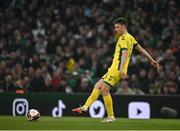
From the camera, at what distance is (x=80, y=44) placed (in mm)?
23828

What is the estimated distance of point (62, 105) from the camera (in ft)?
64.4

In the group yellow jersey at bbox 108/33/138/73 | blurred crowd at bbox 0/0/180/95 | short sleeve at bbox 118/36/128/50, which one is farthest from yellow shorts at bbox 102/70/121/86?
blurred crowd at bbox 0/0/180/95

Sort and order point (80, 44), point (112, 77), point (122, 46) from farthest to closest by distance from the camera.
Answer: point (80, 44) < point (112, 77) < point (122, 46)

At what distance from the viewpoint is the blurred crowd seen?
2120 cm

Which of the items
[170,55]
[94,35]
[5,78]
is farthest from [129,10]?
[5,78]

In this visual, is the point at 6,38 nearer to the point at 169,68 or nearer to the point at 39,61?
the point at 39,61

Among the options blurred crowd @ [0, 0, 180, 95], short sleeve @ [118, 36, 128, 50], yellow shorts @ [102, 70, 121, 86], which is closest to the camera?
short sleeve @ [118, 36, 128, 50]

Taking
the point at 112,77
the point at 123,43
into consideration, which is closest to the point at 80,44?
the point at 112,77

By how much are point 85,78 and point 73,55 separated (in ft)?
7.86

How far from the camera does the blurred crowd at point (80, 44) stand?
21.2 m

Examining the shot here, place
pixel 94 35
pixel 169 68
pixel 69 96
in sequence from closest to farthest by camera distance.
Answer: pixel 69 96 → pixel 169 68 → pixel 94 35

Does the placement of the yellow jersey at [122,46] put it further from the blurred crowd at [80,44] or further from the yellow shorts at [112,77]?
the blurred crowd at [80,44]

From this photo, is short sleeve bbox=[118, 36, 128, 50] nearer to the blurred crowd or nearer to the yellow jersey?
the yellow jersey

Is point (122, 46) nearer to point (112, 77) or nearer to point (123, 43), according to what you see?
point (123, 43)
